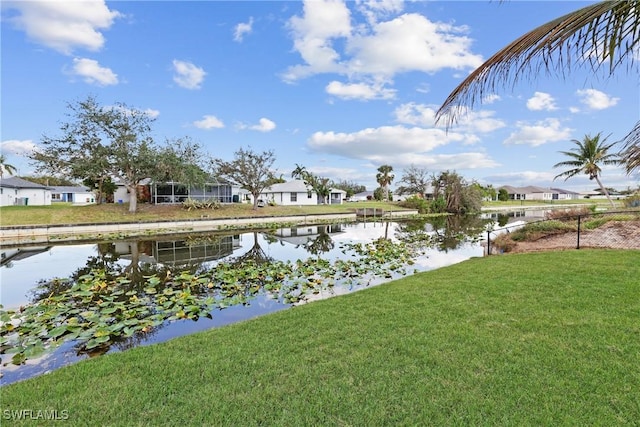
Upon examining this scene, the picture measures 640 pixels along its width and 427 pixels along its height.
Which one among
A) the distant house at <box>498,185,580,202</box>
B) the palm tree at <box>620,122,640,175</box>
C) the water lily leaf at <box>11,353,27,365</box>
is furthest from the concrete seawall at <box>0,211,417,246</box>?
the distant house at <box>498,185,580,202</box>

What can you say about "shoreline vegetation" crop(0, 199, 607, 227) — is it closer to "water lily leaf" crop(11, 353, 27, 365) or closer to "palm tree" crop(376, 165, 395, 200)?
"water lily leaf" crop(11, 353, 27, 365)

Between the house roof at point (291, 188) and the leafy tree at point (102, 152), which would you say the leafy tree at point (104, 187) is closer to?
the leafy tree at point (102, 152)

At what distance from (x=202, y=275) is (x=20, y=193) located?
36247mm

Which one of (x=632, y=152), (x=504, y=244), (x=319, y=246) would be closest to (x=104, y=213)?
(x=319, y=246)

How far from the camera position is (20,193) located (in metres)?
32.2

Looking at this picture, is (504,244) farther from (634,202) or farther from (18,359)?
(634,202)

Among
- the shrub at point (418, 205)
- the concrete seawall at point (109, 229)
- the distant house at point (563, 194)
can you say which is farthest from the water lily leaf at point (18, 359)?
the distant house at point (563, 194)

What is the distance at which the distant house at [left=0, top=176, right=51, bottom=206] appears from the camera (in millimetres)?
29359

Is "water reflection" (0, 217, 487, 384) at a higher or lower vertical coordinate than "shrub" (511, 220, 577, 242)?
lower

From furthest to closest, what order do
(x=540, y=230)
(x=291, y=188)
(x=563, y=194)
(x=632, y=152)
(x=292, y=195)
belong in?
(x=563, y=194) → (x=291, y=188) → (x=292, y=195) → (x=540, y=230) → (x=632, y=152)

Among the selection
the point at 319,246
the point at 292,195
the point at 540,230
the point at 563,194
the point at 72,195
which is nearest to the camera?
the point at 540,230

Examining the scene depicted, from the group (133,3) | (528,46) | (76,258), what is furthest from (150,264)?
(528,46)

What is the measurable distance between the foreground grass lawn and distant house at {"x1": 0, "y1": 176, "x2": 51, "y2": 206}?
3695 cm

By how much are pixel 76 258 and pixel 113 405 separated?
11.5 metres
